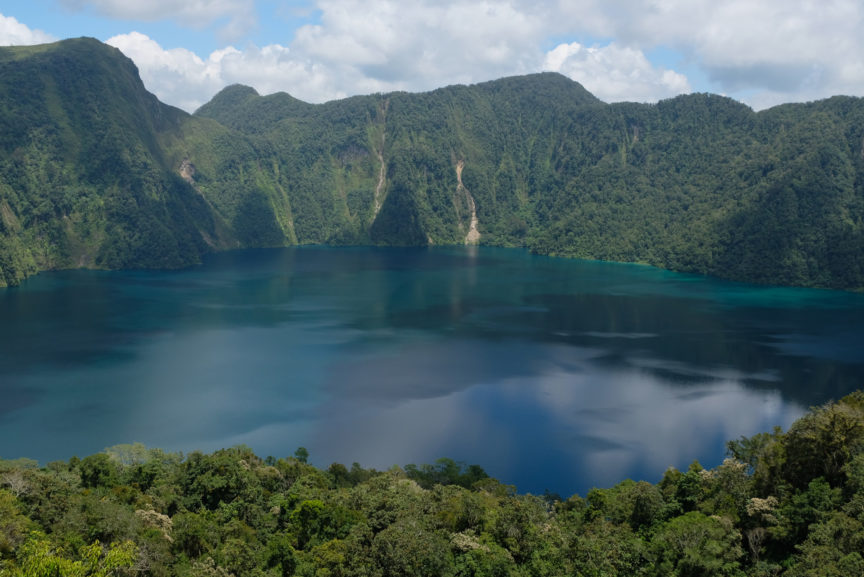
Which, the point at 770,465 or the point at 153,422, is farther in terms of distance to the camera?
the point at 153,422

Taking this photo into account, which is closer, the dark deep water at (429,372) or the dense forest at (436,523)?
the dense forest at (436,523)

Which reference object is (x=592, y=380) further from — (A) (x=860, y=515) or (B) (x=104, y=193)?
(B) (x=104, y=193)

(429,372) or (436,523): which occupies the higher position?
(436,523)

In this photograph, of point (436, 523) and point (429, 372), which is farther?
point (429, 372)

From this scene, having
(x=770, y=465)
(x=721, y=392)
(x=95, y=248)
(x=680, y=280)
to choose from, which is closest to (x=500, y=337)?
(x=721, y=392)
